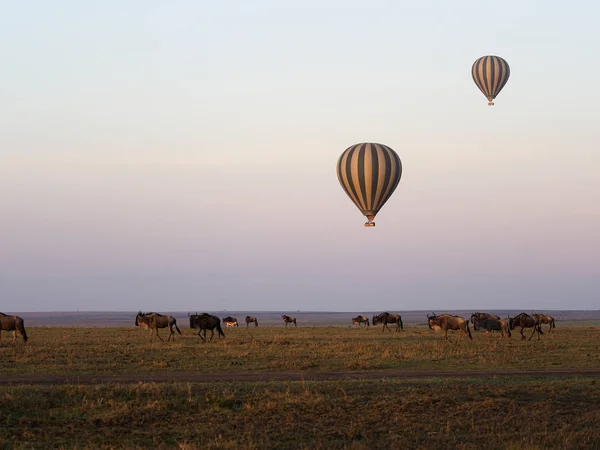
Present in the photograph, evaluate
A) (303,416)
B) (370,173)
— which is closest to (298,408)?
(303,416)

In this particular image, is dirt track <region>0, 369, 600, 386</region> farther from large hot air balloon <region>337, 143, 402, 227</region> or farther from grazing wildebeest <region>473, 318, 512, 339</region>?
large hot air balloon <region>337, 143, 402, 227</region>

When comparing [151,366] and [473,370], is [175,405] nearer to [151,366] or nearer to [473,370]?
[151,366]

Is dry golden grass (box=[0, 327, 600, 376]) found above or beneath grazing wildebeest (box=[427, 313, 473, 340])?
beneath

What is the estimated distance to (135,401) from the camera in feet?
61.9

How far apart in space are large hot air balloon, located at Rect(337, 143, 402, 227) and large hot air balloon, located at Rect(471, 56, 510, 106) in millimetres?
21029

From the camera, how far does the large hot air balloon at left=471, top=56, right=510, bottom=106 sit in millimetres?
63562

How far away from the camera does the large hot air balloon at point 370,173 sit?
45.6m

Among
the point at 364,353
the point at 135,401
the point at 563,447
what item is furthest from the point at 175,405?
the point at 364,353

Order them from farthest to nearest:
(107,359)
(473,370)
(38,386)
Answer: (107,359) → (473,370) → (38,386)

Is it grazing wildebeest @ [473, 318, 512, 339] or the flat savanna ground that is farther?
grazing wildebeest @ [473, 318, 512, 339]

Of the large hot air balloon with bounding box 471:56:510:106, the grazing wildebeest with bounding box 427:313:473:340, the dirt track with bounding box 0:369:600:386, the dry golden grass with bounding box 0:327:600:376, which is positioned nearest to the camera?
the dirt track with bounding box 0:369:600:386

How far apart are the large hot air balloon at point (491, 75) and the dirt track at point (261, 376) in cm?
4059

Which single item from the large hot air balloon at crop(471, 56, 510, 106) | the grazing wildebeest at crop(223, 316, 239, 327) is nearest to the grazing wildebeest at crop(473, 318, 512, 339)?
the large hot air balloon at crop(471, 56, 510, 106)

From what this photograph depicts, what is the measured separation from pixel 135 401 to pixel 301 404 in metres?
3.84
